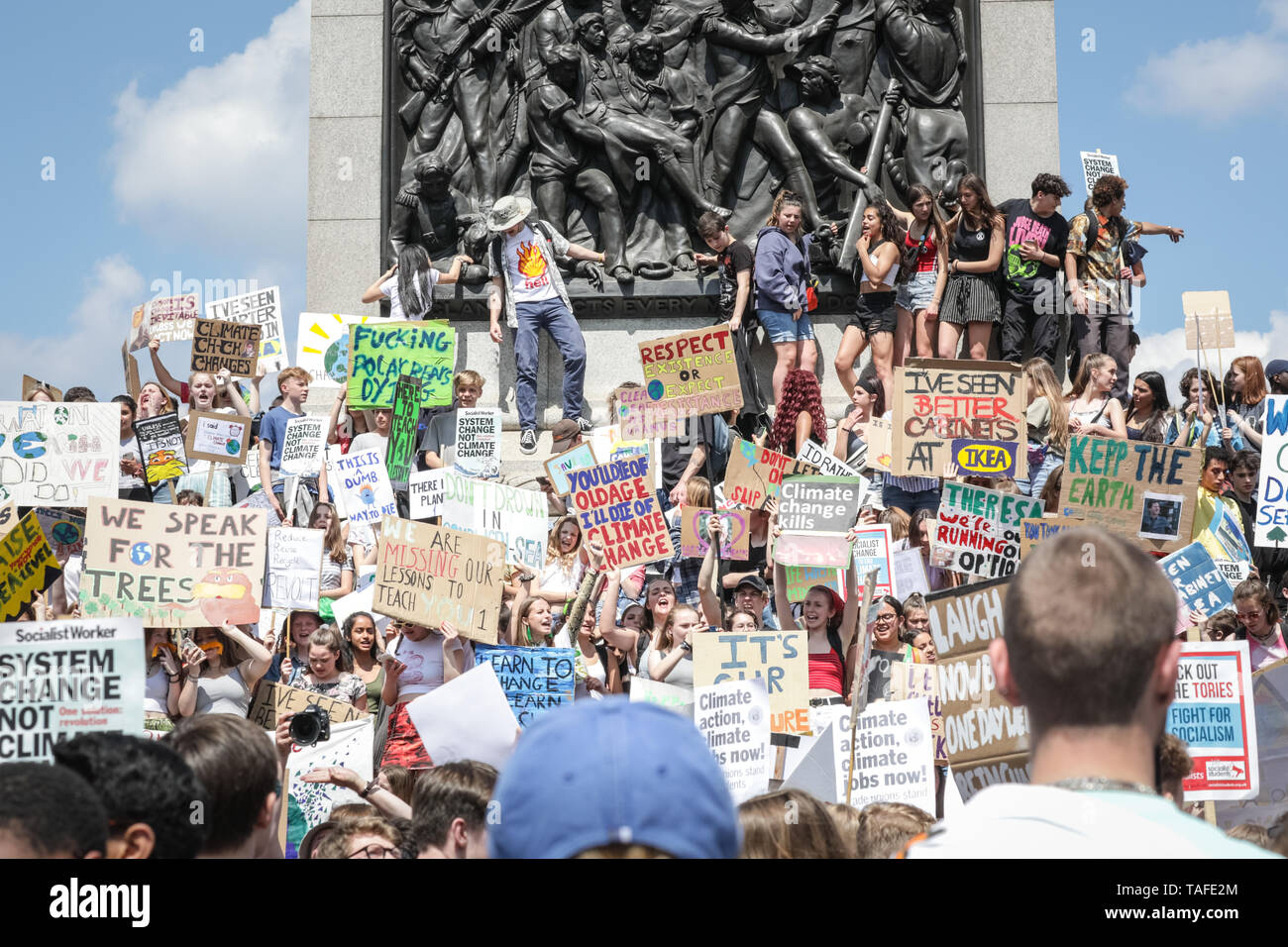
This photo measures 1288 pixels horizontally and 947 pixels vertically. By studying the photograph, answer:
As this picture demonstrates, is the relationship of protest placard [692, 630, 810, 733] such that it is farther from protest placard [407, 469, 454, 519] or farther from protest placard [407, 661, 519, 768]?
protest placard [407, 469, 454, 519]

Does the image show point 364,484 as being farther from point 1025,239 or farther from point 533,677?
point 1025,239

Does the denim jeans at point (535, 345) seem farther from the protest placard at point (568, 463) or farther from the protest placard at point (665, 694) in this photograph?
the protest placard at point (665, 694)

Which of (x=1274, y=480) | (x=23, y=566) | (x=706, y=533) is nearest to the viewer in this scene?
(x=23, y=566)

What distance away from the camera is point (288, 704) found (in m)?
7.20

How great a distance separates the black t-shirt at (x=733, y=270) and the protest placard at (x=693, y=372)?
2059 mm

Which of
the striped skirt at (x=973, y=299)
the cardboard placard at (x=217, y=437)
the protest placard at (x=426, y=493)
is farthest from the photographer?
the striped skirt at (x=973, y=299)

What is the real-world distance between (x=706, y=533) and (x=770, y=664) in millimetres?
2726

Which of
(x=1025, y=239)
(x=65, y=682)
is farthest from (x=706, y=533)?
(x=65, y=682)

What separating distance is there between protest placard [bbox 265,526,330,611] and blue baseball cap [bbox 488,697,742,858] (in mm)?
7490

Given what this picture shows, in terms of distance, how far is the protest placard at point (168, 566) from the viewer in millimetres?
7703

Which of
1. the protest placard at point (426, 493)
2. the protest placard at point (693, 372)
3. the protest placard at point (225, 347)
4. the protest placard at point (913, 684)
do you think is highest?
the protest placard at point (225, 347)

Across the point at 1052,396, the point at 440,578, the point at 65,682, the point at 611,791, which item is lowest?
the point at 65,682

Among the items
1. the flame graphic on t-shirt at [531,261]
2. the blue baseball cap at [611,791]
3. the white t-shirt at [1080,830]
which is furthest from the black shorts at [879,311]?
the blue baseball cap at [611,791]
